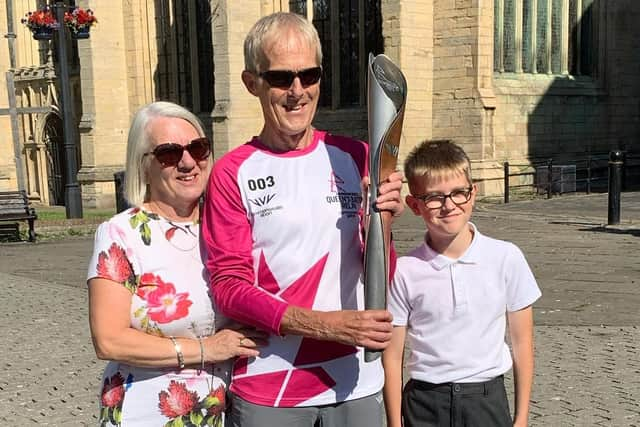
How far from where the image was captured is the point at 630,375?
210 inches

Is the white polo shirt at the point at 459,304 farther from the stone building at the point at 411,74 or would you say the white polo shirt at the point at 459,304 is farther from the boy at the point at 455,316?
the stone building at the point at 411,74

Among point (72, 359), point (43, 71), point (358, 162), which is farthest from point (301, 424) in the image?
point (43, 71)

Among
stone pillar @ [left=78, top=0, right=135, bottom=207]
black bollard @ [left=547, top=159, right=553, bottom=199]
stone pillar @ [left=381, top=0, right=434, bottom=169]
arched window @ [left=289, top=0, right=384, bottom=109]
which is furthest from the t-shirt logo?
stone pillar @ [left=78, top=0, right=135, bottom=207]

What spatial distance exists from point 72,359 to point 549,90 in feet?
61.4

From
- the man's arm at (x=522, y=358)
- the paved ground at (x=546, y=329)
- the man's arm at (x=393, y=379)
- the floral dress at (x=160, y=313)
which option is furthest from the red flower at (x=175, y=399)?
the paved ground at (x=546, y=329)

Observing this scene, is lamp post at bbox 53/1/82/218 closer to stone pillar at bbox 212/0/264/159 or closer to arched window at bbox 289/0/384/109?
stone pillar at bbox 212/0/264/159

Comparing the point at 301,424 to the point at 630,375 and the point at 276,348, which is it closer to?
the point at 276,348

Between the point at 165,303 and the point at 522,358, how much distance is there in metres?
1.27

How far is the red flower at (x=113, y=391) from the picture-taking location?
2365 mm

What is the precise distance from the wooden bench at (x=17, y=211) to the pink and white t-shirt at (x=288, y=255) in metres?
13.7

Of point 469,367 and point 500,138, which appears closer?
point 469,367

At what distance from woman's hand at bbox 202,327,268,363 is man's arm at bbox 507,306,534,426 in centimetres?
96

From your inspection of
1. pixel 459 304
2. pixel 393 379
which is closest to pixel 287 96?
pixel 459 304

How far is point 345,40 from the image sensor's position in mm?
21703
